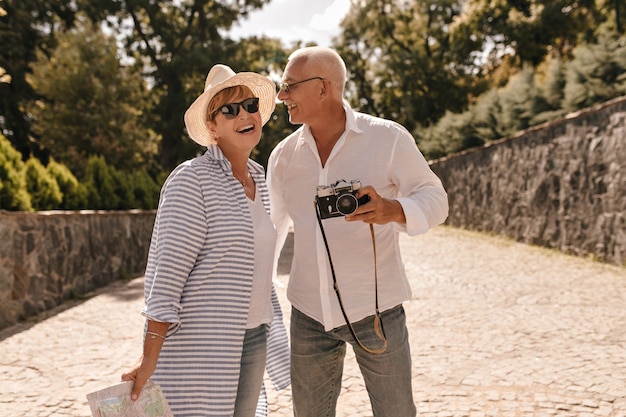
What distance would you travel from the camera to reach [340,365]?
8.71 ft

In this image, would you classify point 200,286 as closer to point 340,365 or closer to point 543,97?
point 340,365

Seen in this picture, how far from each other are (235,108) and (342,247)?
0.80m

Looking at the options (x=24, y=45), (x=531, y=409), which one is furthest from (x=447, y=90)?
(x=531, y=409)

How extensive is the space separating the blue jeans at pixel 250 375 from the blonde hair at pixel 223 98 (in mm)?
972

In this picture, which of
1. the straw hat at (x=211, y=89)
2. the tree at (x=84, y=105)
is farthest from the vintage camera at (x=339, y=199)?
the tree at (x=84, y=105)

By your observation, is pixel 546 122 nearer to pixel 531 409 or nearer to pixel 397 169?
pixel 531 409

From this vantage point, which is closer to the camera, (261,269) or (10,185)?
(261,269)

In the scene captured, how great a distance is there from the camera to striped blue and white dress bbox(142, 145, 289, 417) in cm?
202

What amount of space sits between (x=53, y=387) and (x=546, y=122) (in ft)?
37.2

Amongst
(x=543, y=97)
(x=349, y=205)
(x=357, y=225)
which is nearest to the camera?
(x=349, y=205)

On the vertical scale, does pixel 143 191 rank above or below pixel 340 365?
above

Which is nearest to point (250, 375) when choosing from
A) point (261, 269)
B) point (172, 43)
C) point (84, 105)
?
point (261, 269)

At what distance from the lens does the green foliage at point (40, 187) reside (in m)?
8.60

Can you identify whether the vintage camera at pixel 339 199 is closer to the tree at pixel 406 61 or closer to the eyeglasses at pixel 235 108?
the eyeglasses at pixel 235 108
